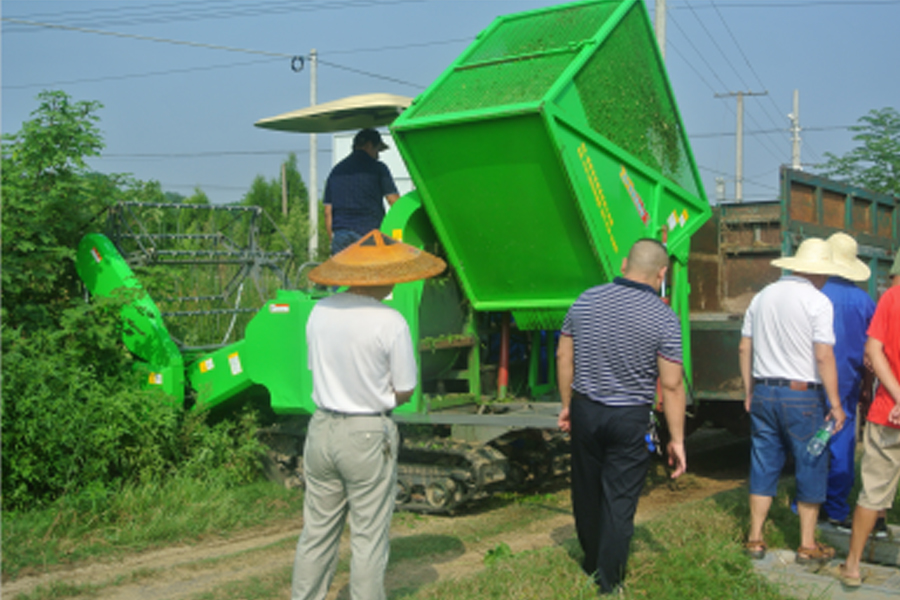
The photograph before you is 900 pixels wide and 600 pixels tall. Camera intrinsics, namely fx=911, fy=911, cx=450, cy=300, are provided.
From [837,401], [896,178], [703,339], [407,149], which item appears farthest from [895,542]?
[896,178]

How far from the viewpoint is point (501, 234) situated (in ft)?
20.5

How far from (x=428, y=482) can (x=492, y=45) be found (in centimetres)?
314

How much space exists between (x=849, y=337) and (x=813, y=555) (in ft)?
4.41

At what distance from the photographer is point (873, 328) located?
184 inches

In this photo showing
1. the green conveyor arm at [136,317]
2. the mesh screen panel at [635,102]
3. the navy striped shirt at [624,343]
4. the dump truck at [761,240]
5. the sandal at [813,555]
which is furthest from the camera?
the dump truck at [761,240]

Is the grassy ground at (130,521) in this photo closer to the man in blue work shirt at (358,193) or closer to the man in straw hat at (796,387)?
the man in blue work shirt at (358,193)

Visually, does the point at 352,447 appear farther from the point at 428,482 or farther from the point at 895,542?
the point at 895,542

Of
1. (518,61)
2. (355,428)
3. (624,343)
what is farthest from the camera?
(518,61)

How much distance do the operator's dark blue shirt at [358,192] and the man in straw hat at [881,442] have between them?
11.8 feet

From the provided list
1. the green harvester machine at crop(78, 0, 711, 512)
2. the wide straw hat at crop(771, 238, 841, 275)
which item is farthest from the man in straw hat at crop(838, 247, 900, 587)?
the green harvester machine at crop(78, 0, 711, 512)

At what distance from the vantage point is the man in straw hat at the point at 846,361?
5.36 m

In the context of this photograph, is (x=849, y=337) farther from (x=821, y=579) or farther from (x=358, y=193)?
(x=358, y=193)

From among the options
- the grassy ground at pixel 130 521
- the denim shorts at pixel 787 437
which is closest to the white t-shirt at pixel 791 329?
the denim shorts at pixel 787 437

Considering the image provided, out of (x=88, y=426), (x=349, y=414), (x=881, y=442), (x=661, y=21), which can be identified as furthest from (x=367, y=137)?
(x=661, y=21)
